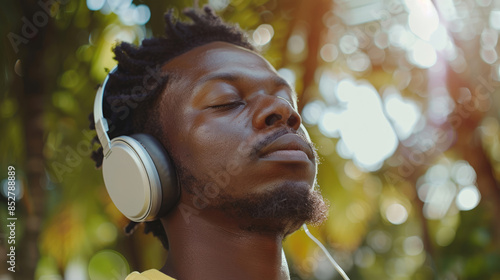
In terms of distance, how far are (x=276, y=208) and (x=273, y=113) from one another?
347mm

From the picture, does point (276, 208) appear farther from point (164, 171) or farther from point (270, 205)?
point (164, 171)

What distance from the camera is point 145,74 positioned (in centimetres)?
231

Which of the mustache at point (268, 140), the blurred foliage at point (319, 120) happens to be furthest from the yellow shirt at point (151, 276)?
the blurred foliage at point (319, 120)

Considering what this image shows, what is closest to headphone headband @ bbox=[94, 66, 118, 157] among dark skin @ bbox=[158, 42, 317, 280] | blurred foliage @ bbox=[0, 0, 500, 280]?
dark skin @ bbox=[158, 42, 317, 280]

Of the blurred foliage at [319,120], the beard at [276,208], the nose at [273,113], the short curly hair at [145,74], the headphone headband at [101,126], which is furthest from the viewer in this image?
the blurred foliage at [319,120]

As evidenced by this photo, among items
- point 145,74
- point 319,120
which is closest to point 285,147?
point 145,74

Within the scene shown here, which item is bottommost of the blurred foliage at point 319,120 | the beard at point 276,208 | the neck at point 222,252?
the blurred foliage at point 319,120

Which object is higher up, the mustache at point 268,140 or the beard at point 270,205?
the mustache at point 268,140

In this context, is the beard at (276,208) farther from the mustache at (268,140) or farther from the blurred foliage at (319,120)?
the blurred foliage at (319,120)

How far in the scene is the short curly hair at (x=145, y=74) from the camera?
2.23 metres

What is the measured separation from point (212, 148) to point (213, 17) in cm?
92

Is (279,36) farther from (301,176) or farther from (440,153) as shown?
(301,176)

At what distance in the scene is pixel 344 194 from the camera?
7602 mm

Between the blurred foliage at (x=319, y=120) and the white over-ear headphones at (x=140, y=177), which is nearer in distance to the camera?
the white over-ear headphones at (x=140, y=177)
